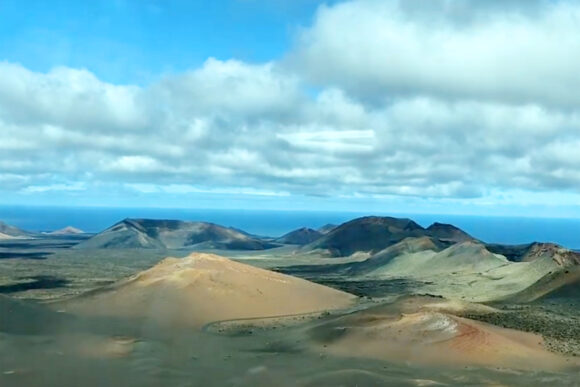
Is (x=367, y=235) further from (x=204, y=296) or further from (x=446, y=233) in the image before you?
(x=204, y=296)

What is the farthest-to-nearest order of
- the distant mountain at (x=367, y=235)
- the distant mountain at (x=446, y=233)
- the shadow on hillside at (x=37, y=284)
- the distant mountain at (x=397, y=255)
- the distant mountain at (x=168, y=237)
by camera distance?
the distant mountain at (x=168, y=237) → the distant mountain at (x=446, y=233) → the distant mountain at (x=367, y=235) → the distant mountain at (x=397, y=255) → the shadow on hillside at (x=37, y=284)

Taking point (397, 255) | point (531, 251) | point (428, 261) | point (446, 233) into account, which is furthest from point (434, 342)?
point (446, 233)

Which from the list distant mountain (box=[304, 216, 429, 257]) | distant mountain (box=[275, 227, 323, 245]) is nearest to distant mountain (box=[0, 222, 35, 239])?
distant mountain (box=[275, 227, 323, 245])

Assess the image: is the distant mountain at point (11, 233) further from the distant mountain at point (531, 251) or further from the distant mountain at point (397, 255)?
the distant mountain at point (531, 251)

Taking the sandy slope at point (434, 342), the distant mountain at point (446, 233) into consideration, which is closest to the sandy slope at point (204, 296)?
the sandy slope at point (434, 342)

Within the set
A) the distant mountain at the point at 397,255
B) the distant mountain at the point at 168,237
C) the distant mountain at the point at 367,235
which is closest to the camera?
the distant mountain at the point at 397,255

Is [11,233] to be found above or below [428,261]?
above
